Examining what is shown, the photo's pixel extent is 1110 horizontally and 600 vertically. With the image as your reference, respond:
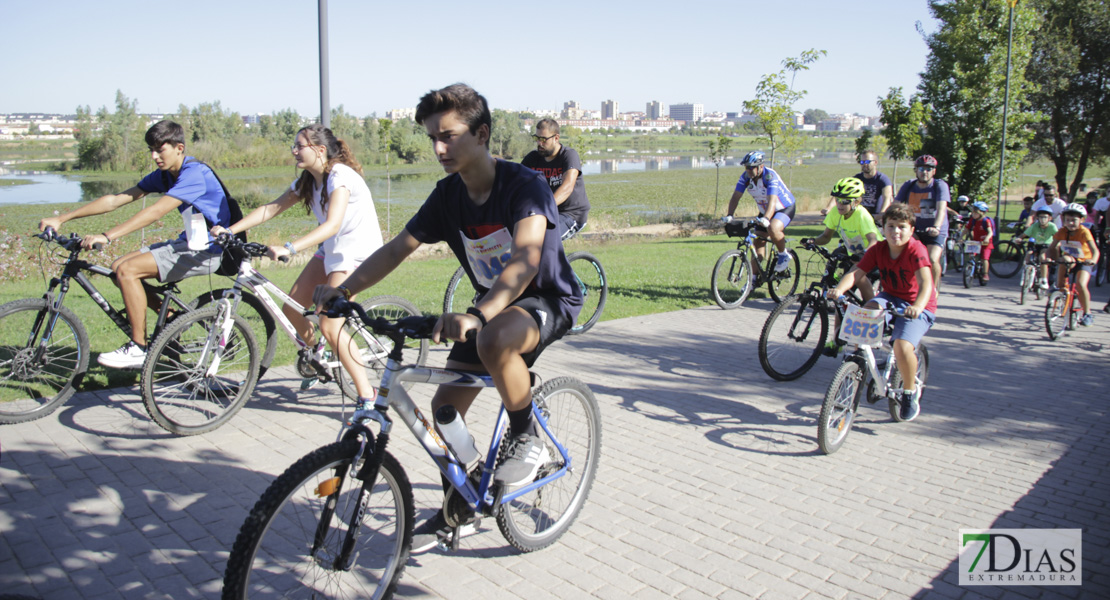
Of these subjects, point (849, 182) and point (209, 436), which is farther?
point (849, 182)

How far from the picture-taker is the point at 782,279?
11.1 metres

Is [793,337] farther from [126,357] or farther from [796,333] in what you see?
[126,357]

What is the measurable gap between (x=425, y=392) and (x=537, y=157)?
12.0ft

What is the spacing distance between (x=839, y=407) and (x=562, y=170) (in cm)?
436

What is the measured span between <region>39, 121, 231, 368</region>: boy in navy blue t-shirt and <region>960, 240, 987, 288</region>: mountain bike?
39.7 ft

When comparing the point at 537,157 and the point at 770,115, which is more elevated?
the point at 770,115

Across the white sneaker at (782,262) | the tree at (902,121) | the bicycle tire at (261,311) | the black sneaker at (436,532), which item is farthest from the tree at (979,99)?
the black sneaker at (436,532)

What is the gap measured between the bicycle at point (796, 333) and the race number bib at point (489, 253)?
13.0 feet

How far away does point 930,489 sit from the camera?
15.4ft

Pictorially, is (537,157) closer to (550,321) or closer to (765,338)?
(765,338)

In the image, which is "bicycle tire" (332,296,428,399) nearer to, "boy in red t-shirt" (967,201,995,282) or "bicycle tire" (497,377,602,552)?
"bicycle tire" (497,377,602,552)

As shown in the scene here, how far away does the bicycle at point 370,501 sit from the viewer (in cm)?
260

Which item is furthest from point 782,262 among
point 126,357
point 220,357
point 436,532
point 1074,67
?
point 1074,67


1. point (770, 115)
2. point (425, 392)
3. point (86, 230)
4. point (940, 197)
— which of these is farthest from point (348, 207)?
point (770, 115)
